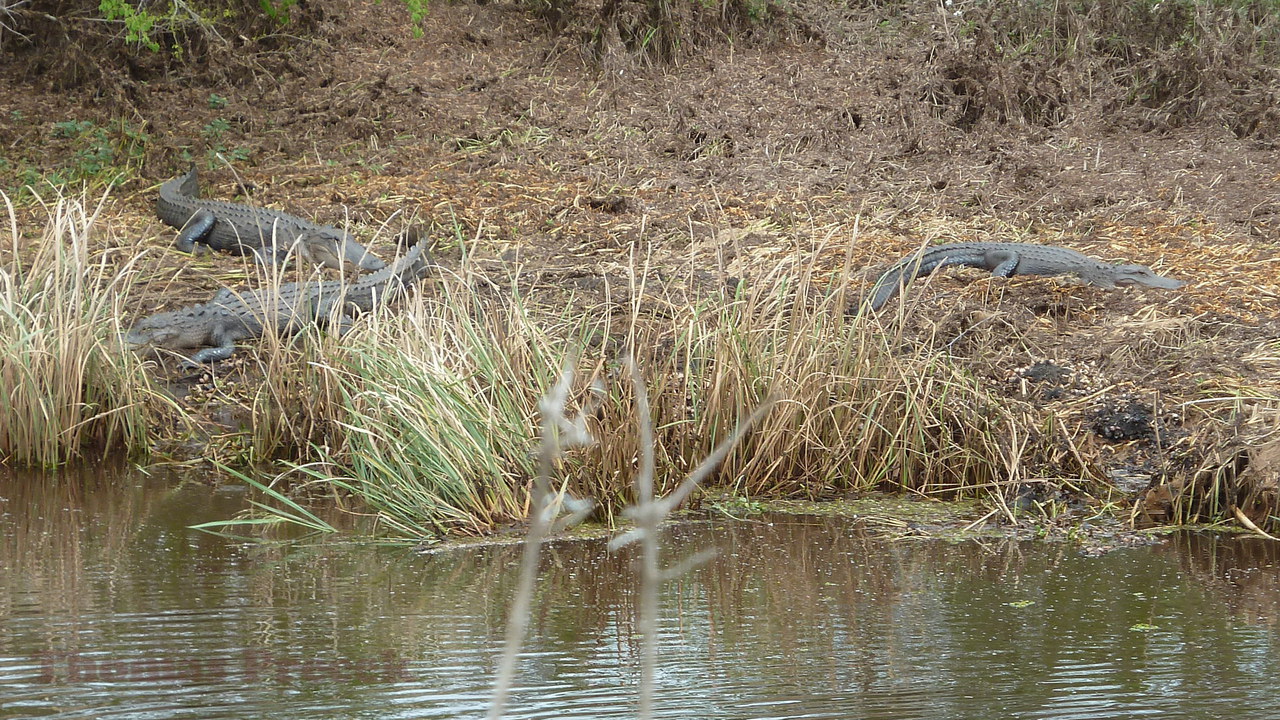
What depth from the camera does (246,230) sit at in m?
8.09

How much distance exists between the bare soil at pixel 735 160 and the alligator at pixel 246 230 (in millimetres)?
155

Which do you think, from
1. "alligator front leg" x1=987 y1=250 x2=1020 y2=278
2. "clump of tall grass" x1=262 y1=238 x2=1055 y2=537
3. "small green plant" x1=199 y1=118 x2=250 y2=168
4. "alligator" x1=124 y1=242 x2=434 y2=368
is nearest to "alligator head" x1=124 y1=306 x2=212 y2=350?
"alligator" x1=124 y1=242 x2=434 y2=368

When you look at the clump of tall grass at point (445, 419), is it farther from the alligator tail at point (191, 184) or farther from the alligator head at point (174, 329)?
the alligator tail at point (191, 184)

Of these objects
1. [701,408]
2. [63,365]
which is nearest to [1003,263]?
[701,408]

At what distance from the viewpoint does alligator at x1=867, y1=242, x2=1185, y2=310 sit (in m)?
6.63

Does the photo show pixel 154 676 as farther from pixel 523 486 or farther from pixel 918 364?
pixel 918 364

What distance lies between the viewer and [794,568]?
4043mm

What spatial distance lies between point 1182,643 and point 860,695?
94 centimetres

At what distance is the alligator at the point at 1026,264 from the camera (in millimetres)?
6633

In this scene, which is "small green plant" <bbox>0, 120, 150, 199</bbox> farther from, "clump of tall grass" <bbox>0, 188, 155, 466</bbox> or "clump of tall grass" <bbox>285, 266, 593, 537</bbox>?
"clump of tall grass" <bbox>285, 266, 593, 537</bbox>

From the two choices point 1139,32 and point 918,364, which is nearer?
point 918,364

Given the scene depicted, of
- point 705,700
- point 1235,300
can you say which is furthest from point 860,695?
point 1235,300

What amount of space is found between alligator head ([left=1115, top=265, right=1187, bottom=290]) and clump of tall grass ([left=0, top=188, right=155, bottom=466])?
4516 millimetres

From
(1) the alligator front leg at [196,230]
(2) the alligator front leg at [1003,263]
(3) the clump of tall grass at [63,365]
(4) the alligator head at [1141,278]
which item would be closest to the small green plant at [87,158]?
(1) the alligator front leg at [196,230]
